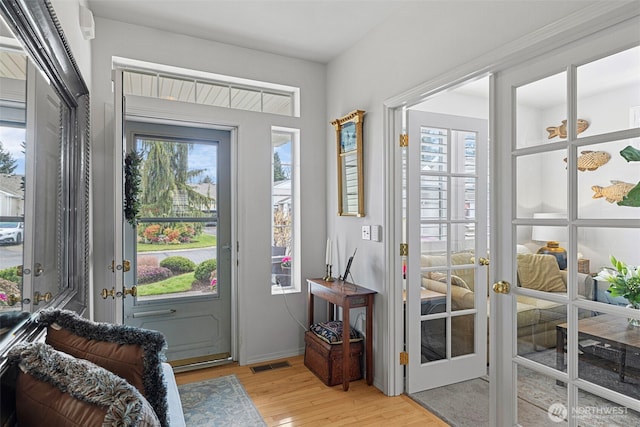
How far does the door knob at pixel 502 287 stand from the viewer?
6.30ft

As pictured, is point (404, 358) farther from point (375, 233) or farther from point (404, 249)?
point (375, 233)

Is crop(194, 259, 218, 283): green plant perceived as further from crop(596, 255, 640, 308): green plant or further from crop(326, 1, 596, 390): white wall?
crop(596, 255, 640, 308): green plant

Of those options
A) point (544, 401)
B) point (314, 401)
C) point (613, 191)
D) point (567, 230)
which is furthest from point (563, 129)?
point (314, 401)

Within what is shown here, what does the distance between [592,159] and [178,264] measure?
2.87 meters

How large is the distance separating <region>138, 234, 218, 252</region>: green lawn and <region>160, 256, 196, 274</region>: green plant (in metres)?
0.09

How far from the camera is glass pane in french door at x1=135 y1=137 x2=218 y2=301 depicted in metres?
3.05

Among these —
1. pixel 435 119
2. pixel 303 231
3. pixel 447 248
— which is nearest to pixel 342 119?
pixel 435 119

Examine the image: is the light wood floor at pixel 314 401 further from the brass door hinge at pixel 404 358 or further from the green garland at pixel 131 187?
the green garland at pixel 131 187

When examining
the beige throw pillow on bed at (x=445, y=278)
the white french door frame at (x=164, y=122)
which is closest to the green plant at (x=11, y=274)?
the white french door frame at (x=164, y=122)

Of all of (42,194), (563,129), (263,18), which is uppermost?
(263,18)

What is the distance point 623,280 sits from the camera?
147 cm

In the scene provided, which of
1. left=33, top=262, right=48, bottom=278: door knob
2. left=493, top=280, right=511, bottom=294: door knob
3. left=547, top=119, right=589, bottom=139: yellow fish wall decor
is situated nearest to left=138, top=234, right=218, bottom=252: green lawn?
left=33, top=262, right=48, bottom=278: door knob

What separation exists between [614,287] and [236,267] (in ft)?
8.50

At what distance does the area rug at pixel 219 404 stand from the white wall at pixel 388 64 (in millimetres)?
976
